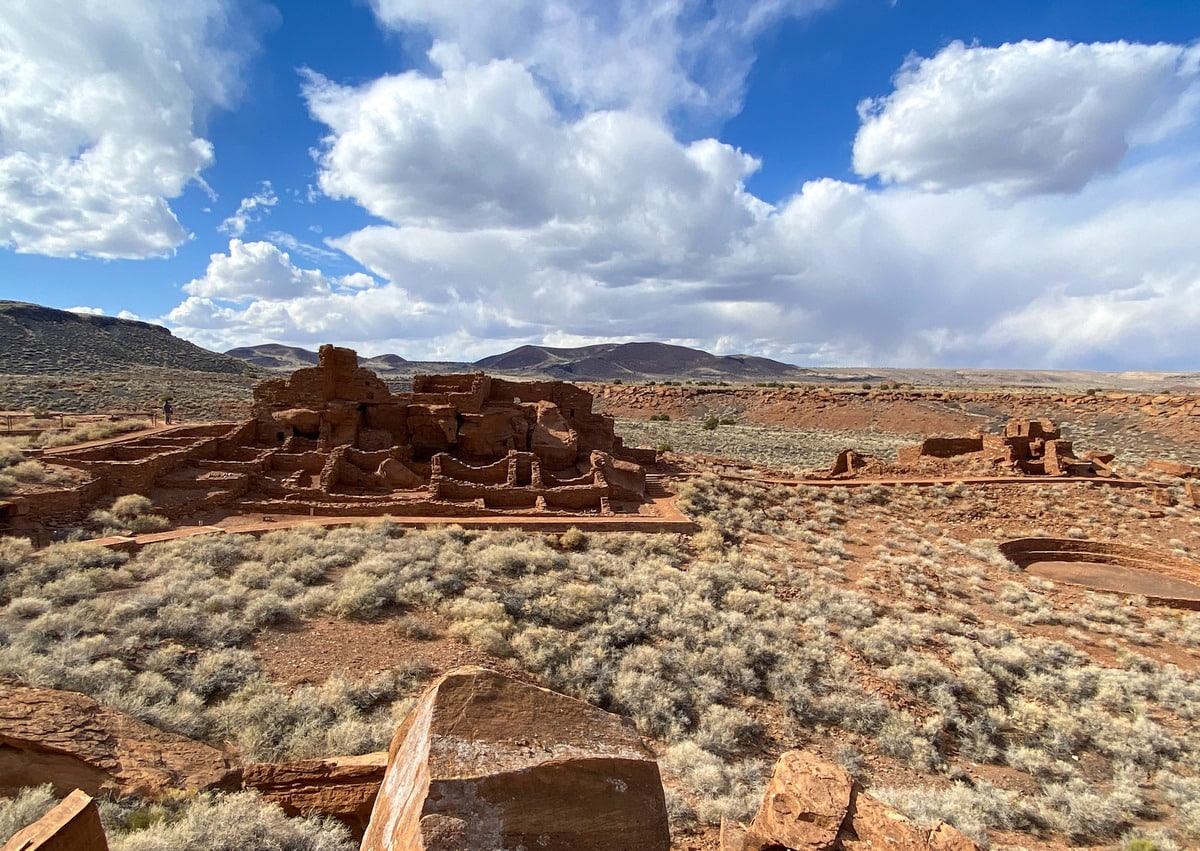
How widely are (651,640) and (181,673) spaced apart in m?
6.31

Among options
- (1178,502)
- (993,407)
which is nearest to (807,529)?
(1178,502)

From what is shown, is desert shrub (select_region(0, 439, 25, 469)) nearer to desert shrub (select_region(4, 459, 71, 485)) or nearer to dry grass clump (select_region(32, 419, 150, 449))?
desert shrub (select_region(4, 459, 71, 485))

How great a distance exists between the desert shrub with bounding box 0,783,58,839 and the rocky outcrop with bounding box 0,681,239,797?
30 cm

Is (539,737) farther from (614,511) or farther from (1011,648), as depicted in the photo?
(614,511)

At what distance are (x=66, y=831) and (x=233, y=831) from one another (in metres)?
1.25

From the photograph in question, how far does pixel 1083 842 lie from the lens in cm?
631

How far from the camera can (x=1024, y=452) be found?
2275cm

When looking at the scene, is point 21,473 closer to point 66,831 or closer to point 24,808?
point 24,808

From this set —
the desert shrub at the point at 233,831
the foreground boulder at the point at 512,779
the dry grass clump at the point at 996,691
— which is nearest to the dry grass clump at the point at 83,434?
the desert shrub at the point at 233,831

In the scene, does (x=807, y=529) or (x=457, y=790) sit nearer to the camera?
(x=457, y=790)

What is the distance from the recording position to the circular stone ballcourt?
47.3ft

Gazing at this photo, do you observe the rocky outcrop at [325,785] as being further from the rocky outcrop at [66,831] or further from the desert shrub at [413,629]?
the desert shrub at [413,629]

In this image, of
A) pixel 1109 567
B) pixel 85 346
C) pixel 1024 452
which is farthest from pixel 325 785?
pixel 85 346

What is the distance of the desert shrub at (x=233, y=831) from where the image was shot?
146 inches
